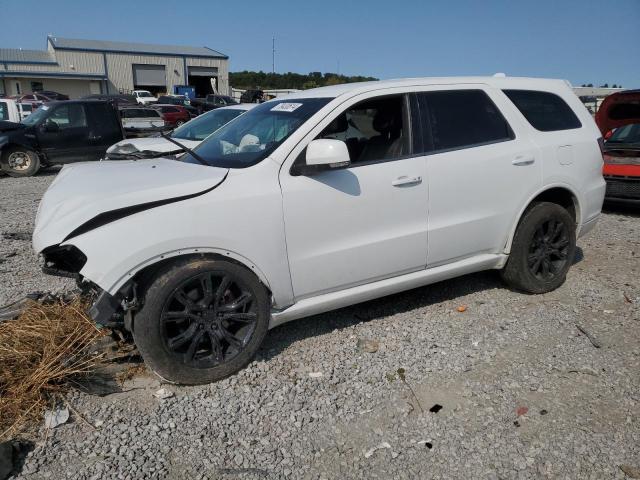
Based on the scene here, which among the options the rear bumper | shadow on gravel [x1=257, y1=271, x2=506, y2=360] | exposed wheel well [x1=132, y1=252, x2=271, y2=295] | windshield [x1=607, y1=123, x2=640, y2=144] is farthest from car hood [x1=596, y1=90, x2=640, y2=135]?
exposed wheel well [x1=132, y1=252, x2=271, y2=295]

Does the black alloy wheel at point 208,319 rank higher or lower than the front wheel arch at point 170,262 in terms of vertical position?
lower

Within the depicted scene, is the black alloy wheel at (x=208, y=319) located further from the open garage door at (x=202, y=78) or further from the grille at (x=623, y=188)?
the open garage door at (x=202, y=78)

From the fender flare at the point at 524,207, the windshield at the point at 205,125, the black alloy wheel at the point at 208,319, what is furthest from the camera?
the windshield at the point at 205,125

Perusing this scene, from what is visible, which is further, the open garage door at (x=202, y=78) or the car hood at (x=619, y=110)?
the open garage door at (x=202, y=78)

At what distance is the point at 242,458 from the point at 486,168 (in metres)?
2.80

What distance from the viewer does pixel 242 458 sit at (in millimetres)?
2584

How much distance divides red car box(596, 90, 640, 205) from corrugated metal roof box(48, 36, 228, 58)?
5583cm

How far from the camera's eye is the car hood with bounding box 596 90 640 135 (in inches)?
374

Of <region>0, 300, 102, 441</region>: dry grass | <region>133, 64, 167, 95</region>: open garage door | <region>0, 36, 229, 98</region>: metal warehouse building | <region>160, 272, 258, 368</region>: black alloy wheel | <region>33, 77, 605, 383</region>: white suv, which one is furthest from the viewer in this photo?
<region>133, 64, 167, 95</region>: open garage door

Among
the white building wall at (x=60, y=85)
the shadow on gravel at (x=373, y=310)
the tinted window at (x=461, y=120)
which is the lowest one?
the shadow on gravel at (x=373, y=310)

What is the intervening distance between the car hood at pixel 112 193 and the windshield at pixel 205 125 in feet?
17.2

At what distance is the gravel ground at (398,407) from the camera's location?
253cm

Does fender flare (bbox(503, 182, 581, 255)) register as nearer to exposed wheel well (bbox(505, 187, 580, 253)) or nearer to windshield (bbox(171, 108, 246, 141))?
exposed wheel well (bbox(505, 187, 580, 253))

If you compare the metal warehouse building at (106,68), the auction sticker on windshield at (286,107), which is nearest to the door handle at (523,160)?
the auction sticker on windshield at (286,107)
